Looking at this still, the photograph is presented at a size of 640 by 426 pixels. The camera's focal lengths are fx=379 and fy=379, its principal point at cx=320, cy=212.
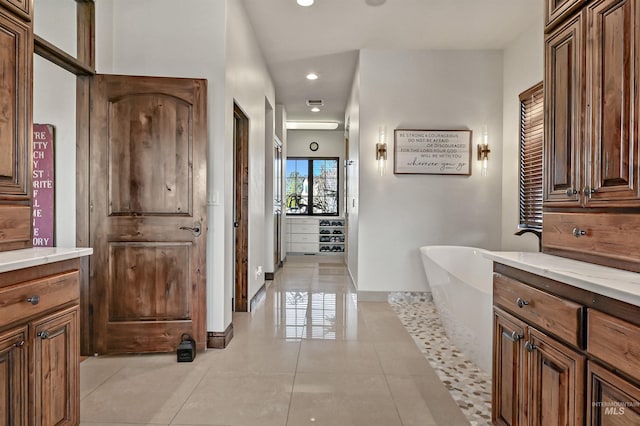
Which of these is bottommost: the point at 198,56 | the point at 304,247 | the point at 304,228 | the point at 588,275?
the point at 304,247

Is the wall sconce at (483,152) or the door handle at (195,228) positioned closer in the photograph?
the door handle at (195,228)

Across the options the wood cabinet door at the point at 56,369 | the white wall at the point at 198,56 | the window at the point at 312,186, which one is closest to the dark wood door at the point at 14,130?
the wood cabinet door at the point at 56,369

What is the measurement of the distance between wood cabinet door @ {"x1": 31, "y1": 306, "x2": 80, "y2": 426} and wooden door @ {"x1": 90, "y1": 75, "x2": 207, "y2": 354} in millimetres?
1096

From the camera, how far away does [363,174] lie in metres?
4.54

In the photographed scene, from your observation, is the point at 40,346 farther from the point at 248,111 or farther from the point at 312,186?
the point at 312,186

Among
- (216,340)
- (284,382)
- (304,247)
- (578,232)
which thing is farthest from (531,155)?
(304,247)

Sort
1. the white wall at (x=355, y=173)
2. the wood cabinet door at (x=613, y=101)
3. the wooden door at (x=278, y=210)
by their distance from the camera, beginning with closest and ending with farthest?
the wood cabinet door at (x=613, y=101) → the white wall at (x=355, y=173) → the wooden door at (x=278, y=210)

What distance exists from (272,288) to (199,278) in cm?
243

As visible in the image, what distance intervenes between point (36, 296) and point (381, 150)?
366 cm

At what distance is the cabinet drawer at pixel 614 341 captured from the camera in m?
0.98

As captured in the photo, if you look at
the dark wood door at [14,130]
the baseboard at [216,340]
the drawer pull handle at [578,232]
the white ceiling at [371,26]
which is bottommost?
the baseboard at [216,340]

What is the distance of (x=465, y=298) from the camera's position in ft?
9.39

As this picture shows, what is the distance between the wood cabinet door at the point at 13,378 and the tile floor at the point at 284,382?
0.62 meters

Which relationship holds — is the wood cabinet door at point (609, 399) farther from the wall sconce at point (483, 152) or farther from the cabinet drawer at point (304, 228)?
the cabinet drawer at point (304, 228)
